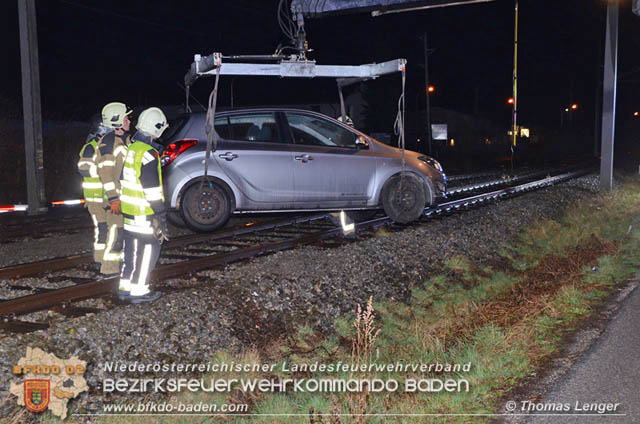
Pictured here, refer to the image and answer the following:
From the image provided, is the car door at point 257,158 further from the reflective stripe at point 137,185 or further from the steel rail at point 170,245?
the reflective stripe at point 137,185

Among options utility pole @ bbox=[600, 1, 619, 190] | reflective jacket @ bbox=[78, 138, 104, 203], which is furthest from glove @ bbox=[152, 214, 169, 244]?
utility pole @ bbox=[600, 1, 619, 190]

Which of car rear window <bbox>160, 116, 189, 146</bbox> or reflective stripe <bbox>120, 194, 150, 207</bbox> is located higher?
car rear window <bbox>160, 116, 189, 146</bbox>

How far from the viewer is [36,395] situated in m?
4.17

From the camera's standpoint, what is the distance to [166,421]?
4.00 meters

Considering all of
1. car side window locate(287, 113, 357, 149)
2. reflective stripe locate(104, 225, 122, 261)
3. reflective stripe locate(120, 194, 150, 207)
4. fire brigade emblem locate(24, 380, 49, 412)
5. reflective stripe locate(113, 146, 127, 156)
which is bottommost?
fire brigade emblem locate(24, 380, 49, 412)

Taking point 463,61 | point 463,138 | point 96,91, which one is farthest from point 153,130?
point 463,61

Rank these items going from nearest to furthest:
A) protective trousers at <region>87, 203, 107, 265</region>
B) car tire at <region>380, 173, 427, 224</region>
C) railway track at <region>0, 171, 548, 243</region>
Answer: protective trousers at <region>87, 203, 107, 265</region> < car tire at <region>380, 173, 427, 224</region> < railway track at <region>0, 171, 548, 243</region>

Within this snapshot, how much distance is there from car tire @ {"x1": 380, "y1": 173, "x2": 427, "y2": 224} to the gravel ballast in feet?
0.90

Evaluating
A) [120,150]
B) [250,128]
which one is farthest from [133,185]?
[250,128]

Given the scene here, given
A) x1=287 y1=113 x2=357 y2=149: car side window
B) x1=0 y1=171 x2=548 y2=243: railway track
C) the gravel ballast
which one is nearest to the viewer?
the gravel ballast

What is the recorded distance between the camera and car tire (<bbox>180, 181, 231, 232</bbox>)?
29.8 ft

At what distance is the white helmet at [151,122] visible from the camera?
6.05m

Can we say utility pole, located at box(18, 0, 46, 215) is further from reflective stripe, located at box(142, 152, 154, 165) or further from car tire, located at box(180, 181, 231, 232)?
reflective stripe, located at box(142, 152, 154, 165)

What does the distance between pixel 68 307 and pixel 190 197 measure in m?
3.42
